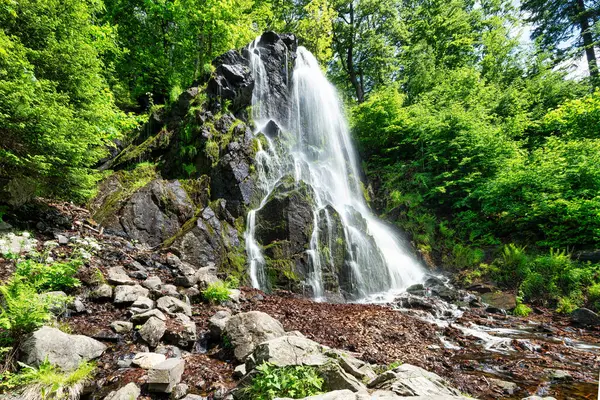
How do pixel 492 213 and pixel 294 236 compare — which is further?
pixel 492 213

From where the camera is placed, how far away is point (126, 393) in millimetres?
3689

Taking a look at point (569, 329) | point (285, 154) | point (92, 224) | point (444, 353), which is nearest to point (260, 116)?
point (285, 154)

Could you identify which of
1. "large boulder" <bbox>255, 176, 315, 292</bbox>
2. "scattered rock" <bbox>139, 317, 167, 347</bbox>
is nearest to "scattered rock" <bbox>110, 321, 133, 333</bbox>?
"scattered rock" <bbox>139, 317, 167, 347</bbox>

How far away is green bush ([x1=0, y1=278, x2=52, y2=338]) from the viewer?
4109 millimetres

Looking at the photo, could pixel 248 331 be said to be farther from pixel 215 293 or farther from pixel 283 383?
pixel 215 293

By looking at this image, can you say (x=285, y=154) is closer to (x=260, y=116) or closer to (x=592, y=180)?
(x=260, y=116)

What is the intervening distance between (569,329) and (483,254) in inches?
216

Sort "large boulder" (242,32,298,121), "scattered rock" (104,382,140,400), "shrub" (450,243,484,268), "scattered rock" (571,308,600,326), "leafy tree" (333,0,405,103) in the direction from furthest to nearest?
"leafy tree" (333,0,405,103) < "large boulder" (242,32,298,121) < "shrub" (450,243,484,268) < "scattered rock" (571,308,600,326) < "scattered rock" (104,382,140,400)

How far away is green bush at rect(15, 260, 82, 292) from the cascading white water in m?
5.59

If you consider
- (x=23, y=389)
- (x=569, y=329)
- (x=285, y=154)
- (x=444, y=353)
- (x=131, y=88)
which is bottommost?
(x=569, y=329)

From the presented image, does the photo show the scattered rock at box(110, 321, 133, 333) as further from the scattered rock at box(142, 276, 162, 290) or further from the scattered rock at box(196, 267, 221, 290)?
the scattered rock at box(196, 267, 221, 290)

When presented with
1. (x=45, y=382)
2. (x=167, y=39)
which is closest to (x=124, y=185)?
(x=45, y=382)

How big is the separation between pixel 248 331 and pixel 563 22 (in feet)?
115

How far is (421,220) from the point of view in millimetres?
15922
